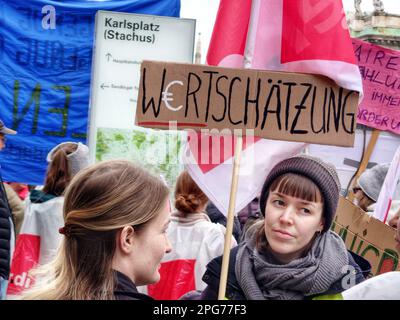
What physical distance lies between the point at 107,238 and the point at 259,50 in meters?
1.57

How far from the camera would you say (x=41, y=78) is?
659cm

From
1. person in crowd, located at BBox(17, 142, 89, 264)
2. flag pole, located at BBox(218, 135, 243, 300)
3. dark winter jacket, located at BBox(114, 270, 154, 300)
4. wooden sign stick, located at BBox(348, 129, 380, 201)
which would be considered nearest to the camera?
dark winter jacket, located at BBox(114, 270, 154, 300)

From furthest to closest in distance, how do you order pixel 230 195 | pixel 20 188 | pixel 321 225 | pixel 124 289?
pixel 20 188
pixel 321 225
pixel 230 195
pixel 124 289

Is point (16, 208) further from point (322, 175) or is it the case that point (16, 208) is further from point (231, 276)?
point (322, 175)

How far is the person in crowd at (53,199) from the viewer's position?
557cm

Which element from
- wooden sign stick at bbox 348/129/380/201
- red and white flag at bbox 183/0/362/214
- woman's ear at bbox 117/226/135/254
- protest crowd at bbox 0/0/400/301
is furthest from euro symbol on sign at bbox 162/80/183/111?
wooden sign stick at bbox 348/129/380/201

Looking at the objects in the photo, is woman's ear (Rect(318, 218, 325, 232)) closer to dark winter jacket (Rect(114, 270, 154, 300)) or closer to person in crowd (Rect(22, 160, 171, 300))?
person in crowd (Rect(22, 160, 171, 300))

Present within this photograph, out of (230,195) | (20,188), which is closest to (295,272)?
(230,195)

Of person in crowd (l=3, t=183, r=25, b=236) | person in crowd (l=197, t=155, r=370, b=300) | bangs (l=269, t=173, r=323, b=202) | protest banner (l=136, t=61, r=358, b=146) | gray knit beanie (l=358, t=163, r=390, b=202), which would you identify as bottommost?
person in crowd (l=3, t=183, r=25, b=236)

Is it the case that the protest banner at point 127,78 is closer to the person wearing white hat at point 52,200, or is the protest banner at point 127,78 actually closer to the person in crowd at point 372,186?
the person wearing white hat at point 52,200

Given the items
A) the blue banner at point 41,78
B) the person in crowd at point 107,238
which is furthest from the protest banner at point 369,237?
the blue banner at point 41,78

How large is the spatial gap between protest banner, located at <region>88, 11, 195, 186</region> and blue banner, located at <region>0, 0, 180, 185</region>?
527 millimetres

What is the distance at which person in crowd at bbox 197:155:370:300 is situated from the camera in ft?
11.2
